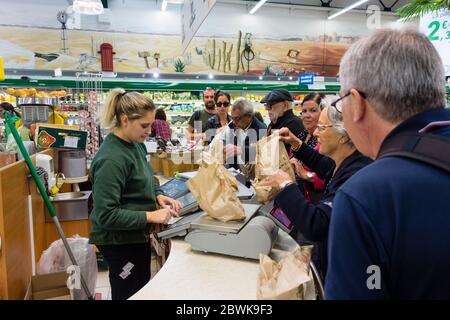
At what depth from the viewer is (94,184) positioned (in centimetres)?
186

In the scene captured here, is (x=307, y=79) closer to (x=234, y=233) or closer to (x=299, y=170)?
(x=299, y=170)

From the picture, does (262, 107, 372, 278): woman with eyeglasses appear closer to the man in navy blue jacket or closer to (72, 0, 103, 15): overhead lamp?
the man in navy blue jacket

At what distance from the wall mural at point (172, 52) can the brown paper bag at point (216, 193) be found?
918 centimetres

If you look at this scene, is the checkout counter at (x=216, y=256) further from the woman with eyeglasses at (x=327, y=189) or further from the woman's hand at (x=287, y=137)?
the woman's hand at (x=287, y=137)

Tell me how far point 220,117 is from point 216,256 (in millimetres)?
3285

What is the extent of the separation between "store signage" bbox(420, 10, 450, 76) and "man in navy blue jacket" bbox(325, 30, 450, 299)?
2.81 meters

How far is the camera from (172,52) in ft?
39.5

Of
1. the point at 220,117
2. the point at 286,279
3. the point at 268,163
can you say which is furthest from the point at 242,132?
the point at 286,279

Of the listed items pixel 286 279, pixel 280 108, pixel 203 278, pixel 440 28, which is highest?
pixel 440 28

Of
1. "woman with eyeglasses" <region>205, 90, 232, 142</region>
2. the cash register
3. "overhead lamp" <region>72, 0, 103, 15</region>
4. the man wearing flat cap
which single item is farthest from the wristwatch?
"overhead lamp" <region>72, 0, 103, 15</region>

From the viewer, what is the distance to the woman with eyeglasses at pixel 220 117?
4.67 metres

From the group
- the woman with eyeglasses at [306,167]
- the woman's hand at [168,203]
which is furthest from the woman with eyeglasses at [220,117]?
the woman's hand at [168,203]

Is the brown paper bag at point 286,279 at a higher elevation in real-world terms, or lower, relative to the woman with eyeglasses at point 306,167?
lower

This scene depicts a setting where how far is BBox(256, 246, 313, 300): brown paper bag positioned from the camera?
1.22 meters
